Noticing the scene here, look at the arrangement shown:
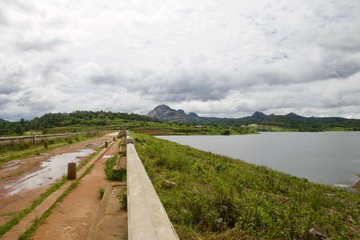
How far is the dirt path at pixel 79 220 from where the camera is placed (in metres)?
6.04

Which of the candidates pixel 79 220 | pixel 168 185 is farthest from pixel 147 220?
pixel 168 185

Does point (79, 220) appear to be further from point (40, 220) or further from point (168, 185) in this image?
point (168, 185)

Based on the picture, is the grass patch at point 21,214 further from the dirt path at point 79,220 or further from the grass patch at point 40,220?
the dirt path at point 79,220

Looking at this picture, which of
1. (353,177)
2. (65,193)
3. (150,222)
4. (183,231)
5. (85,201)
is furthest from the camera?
(353,177)

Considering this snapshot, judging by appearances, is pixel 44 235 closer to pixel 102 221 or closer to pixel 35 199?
pixel 102 221

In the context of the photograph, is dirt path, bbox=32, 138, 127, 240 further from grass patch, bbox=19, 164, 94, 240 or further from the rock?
the rock

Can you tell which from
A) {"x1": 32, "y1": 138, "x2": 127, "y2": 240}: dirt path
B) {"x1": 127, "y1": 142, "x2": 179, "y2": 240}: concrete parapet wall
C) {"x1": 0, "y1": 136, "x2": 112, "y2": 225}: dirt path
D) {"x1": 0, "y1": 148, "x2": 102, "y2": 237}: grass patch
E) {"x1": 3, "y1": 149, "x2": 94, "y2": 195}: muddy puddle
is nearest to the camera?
{"x1": 127, "y1": 142, "x2": 179, "y2": 240}: concrete parapet wall

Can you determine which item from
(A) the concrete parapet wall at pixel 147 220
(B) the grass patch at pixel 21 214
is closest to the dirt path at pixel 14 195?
(B) the grass patch at pixel 21 214

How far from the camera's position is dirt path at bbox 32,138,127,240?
238 inches

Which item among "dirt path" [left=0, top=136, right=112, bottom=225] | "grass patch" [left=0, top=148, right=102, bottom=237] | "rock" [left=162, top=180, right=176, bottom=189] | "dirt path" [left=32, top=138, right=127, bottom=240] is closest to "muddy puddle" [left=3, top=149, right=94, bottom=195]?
"dirt path" [left=0, top=136, right=112, bottom=225]

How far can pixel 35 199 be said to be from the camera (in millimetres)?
9703

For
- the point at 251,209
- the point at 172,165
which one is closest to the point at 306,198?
the point at 172,165

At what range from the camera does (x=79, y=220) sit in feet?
24.2

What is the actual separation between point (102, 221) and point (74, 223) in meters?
1.11
